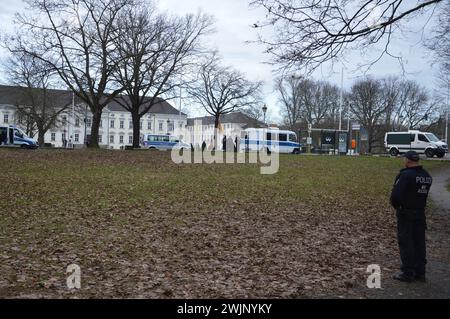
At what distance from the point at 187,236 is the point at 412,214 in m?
4.91

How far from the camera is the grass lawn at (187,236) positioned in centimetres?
702

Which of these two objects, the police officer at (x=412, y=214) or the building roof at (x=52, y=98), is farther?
the building roof at (x=52, y=98)

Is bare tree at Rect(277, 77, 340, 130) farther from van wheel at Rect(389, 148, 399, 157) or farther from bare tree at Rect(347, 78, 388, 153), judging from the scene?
van wheel at Rect(389, 148, 399, 157)

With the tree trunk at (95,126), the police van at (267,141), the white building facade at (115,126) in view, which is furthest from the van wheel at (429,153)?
the white building facade at (115,126)

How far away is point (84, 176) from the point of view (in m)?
20.3

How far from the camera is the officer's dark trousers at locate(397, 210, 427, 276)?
23.5 ft

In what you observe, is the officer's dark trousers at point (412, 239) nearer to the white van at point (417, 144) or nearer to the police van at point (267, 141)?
the police van at point (267, 141)

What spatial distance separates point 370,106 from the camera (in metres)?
85.9

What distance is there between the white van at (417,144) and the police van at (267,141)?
10625 mm

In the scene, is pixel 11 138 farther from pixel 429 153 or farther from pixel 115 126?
pixel 115 126

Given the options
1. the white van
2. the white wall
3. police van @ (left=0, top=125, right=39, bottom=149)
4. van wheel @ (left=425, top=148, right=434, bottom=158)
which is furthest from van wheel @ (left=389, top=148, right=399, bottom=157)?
the white wall

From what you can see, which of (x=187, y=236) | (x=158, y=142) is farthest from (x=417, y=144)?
(x=187, y=236)
